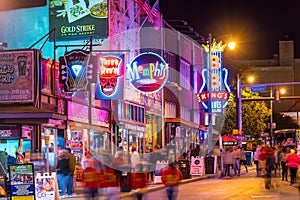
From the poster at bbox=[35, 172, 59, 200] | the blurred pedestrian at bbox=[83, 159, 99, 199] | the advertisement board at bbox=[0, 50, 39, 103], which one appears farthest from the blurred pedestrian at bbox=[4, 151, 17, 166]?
the blurred pedestrian at bbox=[83, 159, 99, 199]

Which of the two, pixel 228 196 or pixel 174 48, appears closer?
pixel 228 196

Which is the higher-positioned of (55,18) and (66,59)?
(55,18)

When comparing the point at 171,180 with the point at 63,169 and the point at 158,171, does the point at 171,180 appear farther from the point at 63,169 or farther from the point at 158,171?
the point at 158,171

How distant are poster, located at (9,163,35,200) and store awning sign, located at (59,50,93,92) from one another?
34.7ft

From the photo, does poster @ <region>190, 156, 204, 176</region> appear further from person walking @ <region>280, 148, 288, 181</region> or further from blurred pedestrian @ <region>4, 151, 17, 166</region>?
blurred pedestrian @ <region>4, 151, 17, 166</region>

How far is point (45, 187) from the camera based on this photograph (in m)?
16.8

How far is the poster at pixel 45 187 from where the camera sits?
16.7 metres

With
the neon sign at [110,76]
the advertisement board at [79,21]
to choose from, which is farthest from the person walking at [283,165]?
the advertisement board at [79,21]

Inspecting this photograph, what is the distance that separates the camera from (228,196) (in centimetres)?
1970

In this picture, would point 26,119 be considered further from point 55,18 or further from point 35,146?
point 55,18

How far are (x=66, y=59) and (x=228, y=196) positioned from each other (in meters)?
10.2

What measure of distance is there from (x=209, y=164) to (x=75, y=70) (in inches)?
528

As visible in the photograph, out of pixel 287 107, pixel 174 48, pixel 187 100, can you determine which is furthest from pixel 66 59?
pixel 287 107

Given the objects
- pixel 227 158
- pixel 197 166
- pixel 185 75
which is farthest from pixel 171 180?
pixel 185 75
